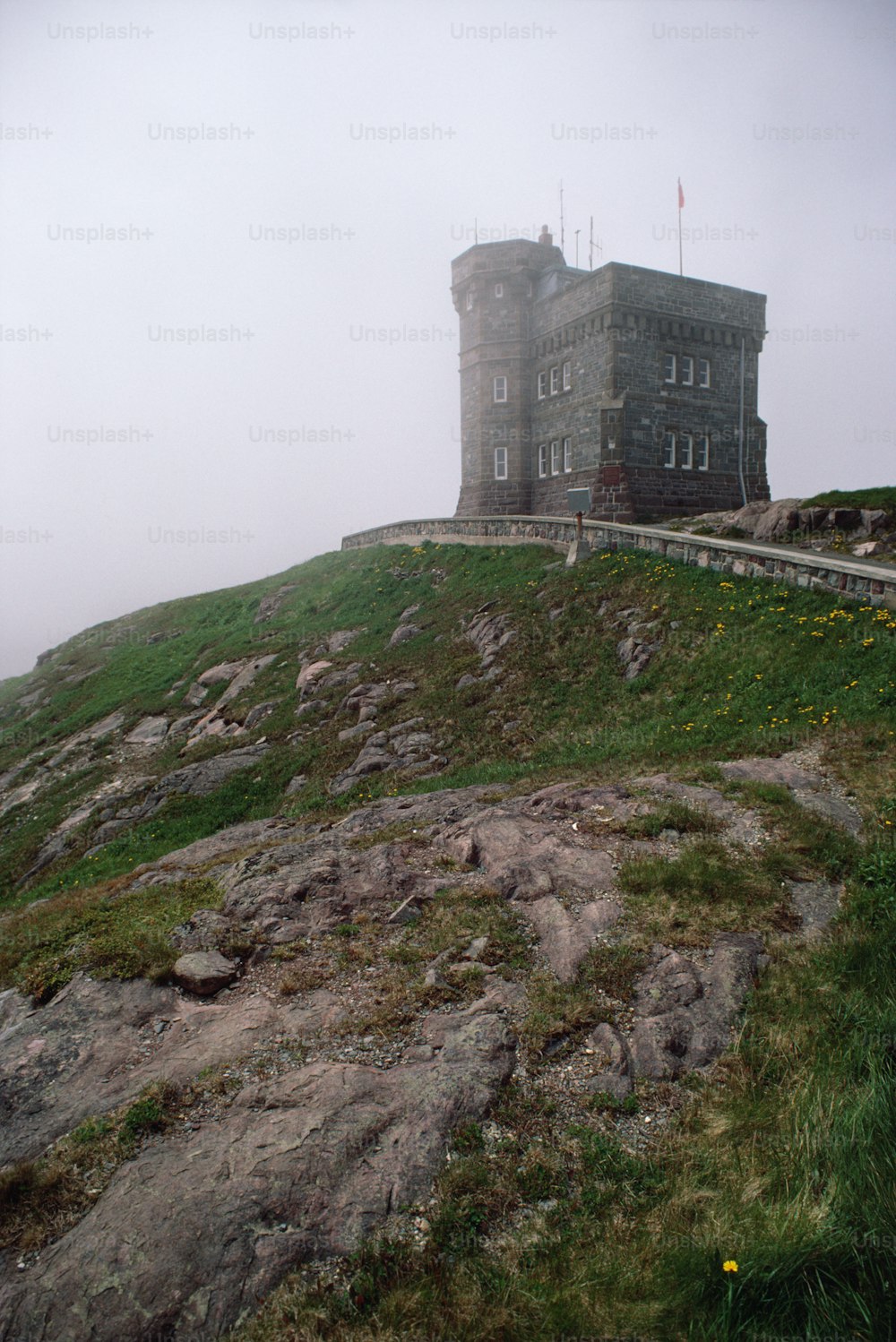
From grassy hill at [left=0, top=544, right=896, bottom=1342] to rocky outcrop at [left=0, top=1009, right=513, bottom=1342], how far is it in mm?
300

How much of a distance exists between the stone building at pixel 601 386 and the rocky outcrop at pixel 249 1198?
31.0 meters

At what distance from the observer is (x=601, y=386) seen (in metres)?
34.2

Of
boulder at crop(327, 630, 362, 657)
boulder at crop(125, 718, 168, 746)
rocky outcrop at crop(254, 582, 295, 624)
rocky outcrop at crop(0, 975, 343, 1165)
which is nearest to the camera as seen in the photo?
rocky outcrop at crop(0, 975, 343, 1165)

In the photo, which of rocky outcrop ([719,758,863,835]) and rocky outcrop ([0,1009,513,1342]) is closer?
rocky outcrop ([0,1009,513,1342])

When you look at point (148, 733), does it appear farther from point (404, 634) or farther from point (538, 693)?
point (538, 693)

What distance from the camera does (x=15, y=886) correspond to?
19.4m

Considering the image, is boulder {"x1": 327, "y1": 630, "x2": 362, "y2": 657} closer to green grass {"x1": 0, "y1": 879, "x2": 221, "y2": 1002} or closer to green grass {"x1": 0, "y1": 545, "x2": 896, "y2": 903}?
green grass {"x1": 0, "y1": 545, "x2": 896, "y2": 903}

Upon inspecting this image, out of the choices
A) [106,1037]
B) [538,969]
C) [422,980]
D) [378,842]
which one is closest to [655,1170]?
[538,969]

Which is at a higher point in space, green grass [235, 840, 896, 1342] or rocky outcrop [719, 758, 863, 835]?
rocky outcrop [719, 758, 863, 835]

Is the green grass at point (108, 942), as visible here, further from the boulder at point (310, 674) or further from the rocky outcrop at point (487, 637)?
the boulder at point (310, 674)

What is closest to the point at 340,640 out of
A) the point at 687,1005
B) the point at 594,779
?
the point at 594,779

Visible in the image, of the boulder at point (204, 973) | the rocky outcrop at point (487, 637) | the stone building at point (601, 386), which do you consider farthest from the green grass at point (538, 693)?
the stone building at point (601, 386)

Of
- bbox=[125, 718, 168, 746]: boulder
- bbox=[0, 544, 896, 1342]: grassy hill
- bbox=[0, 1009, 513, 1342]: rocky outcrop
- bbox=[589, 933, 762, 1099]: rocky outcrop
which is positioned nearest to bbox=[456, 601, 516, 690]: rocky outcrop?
bbox=[0, 544, 896, 1342]: grassy hill

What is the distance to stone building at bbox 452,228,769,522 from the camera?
3388cm
